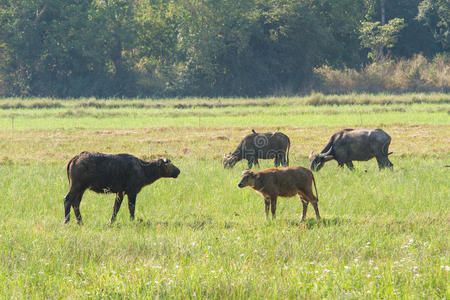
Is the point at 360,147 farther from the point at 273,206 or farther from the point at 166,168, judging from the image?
the point at 166,168

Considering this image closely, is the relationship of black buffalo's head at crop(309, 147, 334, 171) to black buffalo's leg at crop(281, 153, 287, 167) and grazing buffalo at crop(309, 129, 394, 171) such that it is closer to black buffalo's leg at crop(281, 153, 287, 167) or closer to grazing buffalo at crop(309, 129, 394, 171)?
grazing buffalo at crop(309, 129, 394, 171)

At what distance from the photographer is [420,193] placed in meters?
10.1

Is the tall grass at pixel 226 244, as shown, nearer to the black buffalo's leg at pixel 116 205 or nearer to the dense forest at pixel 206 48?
the black buffalo's leg at pixel 116 205

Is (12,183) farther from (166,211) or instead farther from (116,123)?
(116,123)

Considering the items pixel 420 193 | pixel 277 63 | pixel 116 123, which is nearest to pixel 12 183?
pixel 420 193

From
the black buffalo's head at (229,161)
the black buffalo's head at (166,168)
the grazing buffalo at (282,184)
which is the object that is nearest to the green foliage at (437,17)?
the black buffalo's head at (229,161)

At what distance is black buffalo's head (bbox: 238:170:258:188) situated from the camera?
8.52 m

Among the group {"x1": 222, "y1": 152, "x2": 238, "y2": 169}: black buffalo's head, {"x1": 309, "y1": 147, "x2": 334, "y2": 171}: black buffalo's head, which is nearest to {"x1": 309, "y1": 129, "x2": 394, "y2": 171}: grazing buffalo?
{"x1": 309, "y1": 147, "x2": 334, "y2": 171}: black buffalo's head

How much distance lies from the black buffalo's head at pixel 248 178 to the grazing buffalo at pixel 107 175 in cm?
137

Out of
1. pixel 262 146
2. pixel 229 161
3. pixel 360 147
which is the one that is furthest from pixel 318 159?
pixel 229 161

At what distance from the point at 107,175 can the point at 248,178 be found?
6.69 feet

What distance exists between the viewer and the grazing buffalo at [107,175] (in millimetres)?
8531

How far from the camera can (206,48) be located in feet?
143

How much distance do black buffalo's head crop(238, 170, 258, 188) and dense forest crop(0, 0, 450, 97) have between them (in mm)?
35745
